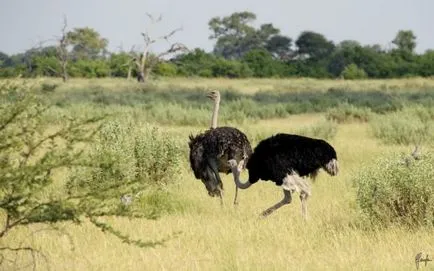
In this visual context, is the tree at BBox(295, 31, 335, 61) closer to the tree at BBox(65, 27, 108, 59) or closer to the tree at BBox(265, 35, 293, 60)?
the tree at BBox(265, 35, 293, 60)

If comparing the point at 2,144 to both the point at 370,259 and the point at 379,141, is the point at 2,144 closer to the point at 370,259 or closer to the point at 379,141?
the point at 370,259

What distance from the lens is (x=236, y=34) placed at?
99812 millimetres

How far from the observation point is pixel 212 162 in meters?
9.69

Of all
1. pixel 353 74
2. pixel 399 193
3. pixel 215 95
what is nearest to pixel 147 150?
pixel 215 95

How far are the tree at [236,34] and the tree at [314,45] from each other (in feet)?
48.2

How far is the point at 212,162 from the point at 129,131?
2.04 m

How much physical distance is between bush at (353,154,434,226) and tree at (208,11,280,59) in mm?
87787

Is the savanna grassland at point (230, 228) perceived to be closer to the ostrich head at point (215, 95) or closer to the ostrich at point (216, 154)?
the ostrich at point (216, 154)

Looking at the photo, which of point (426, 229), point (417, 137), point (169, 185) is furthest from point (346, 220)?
point (417, 137)

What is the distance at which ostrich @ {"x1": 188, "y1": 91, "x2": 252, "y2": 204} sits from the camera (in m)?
9.49

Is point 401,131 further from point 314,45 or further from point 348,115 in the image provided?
point 314,45

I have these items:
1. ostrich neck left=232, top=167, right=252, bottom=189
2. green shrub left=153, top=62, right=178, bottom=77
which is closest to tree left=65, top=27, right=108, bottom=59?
green shrub left=153, top=62, right=178, bottom=77

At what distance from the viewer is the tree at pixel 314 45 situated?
79500mm

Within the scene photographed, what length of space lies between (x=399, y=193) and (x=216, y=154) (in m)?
2.42
